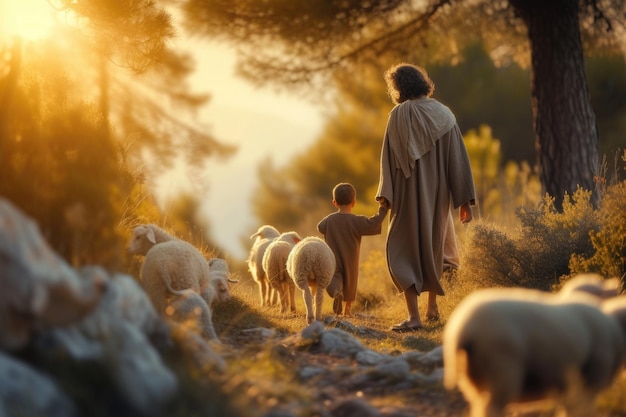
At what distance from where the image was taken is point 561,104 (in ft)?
38.9

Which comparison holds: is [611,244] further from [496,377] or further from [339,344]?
[496,377]

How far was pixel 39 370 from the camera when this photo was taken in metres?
3.83

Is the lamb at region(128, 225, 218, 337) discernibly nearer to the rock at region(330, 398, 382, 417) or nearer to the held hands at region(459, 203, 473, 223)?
the rock at region(330, 398, 382, 417)

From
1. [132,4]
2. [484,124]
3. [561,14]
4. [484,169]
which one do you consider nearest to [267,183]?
[484,124]

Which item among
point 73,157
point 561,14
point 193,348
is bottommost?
point 193,348

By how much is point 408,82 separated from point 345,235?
1.97m

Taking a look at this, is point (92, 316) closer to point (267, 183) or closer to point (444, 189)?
point (444, 189)

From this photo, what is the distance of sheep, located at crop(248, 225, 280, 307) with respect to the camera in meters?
10.8

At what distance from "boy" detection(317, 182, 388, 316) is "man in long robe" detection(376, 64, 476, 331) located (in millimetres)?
856

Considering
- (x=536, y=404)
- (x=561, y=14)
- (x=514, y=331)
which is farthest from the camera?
(x=561, y=14)

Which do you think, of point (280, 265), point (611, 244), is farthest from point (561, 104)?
point (280, 265)

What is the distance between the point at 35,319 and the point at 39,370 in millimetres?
215

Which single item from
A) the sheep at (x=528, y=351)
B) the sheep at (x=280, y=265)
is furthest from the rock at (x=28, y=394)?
the sheep at (x=280, y=265)

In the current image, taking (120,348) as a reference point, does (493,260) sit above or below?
below
